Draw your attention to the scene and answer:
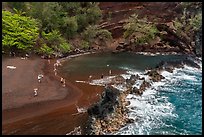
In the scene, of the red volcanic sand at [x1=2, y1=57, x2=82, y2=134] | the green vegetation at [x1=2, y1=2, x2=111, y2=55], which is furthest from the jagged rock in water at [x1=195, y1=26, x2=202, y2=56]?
the red volcanic sand at [x1=2, y1=57, x2=82, y2=134]

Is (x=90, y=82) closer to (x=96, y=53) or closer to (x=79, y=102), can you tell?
(x=79, y=102)

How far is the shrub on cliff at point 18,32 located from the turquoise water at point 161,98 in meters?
7.36

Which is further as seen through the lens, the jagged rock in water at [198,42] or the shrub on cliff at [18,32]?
the jagged rock in water at [198,42]

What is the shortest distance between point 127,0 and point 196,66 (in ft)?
87.4

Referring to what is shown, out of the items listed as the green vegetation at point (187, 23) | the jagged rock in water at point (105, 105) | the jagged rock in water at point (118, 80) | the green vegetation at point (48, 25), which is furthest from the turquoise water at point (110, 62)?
the jagged rock in water at point (105, 105)

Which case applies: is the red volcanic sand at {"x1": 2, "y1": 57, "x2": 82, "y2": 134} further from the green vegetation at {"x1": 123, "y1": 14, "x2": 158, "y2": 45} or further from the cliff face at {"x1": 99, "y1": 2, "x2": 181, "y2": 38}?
the cliff face at {"x1": 99, "y1": 2, "x2": 181, "y2": 38}

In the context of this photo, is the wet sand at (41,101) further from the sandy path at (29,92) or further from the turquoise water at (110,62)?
the turquoise water at (110,62)

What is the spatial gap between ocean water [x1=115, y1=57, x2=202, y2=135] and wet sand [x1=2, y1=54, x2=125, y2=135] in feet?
14.1

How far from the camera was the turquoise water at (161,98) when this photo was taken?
94.0 ft

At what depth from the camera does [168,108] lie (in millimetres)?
33375

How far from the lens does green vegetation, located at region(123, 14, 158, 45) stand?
2569 inches

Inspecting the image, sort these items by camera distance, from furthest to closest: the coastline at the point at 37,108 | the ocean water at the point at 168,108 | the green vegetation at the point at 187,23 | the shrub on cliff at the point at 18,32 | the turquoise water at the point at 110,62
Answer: the green vegetation at the point at 187,23 → the shrub on cliff at the point at 18,32 → the turquoise water at the point at 110,62 → the coastline at the point at 37,108 → the ocean water at the point at 168,108

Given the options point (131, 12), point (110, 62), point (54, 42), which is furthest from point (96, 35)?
point (110, 62)

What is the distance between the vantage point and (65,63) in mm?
51250
